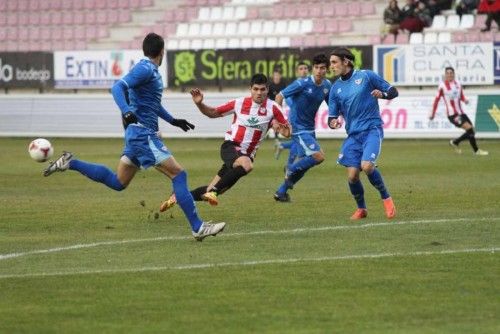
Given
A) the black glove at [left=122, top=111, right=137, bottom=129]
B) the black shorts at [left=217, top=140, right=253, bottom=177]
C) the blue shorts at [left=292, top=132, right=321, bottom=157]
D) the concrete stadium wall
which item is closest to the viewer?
the black glove at [left=122, top=111, right=137, bottom=129]

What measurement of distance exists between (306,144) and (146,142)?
6276 millimetres

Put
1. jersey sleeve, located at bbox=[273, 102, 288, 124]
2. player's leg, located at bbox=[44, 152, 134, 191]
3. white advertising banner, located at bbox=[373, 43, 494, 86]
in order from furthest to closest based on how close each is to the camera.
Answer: white advertising banner, located at bbox=[373, 43, 494, 86], jersey sleeve, located at bbox=[273, 102, 288, 124], player's leg, located at bbox=[44, 152, 134, 191]

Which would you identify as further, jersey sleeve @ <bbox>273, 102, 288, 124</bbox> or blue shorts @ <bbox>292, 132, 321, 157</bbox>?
blue shorts @ <bbox>292, 132, 321, 157</bbox>

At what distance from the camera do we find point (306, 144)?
20000 mm

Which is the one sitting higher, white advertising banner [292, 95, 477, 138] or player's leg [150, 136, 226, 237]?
player's leg [150, 136, 226, 237]

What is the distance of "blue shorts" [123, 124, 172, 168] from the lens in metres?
13.9

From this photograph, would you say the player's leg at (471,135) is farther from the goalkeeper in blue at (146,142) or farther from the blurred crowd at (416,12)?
the goalkeeper in blue at (146,142)

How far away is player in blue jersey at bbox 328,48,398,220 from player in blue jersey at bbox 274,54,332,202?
2.84 meters

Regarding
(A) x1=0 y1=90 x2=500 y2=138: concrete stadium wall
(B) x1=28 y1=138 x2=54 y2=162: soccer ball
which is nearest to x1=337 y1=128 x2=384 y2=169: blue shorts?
(B) x1=28 y1=138 x2=54 y2=162: soccer ball

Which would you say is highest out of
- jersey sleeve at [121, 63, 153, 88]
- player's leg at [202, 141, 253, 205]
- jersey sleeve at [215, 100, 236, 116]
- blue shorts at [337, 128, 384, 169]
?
jersey sleeve at [121, 63, 153, 88]

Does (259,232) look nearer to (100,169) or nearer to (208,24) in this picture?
(100,169)

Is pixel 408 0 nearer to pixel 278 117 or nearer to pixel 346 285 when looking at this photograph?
pixel 278 117

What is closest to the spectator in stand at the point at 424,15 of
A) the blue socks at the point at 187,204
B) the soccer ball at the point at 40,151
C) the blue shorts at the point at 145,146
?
the soccer ball at the point at 40,151

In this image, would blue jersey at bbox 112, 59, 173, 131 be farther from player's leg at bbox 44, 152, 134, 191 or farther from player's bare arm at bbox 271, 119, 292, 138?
player's bare arm at bbox 271, 119, 292, 138
